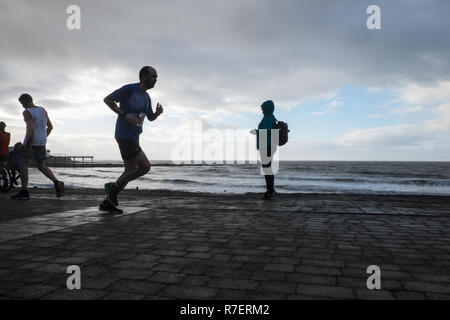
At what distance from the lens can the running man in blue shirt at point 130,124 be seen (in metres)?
4.71

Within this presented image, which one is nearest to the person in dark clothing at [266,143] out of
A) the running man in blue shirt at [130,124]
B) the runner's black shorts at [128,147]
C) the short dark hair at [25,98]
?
the running man in blue shirt at [130,124]

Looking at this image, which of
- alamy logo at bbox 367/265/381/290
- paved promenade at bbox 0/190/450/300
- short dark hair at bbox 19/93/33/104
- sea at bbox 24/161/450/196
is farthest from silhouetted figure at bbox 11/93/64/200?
sea at bbox 24/161/450/196

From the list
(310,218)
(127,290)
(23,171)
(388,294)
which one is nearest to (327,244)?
(388,294)

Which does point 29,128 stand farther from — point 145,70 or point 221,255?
point 221,255

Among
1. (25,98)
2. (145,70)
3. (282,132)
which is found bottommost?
(282,132)

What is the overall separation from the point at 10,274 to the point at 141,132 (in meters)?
3.02

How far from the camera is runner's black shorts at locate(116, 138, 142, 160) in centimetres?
472

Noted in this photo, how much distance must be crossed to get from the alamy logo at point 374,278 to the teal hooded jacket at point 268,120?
5.15m

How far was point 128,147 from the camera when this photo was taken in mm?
4742

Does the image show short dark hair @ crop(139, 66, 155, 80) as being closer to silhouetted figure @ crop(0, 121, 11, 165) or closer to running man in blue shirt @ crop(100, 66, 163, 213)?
running man in blue shirt @ crop(100, 66, 163, 213)

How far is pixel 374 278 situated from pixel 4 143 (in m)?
9.06

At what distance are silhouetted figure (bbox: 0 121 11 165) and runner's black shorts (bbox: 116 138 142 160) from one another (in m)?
5.27

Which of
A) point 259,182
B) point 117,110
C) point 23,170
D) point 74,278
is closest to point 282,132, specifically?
point 117,110

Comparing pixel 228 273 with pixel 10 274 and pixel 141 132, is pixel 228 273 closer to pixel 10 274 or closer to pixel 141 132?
pixel 10 274
